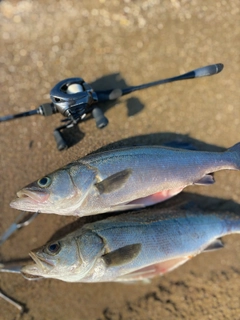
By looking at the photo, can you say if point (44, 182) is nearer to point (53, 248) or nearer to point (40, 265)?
point (53, 248)

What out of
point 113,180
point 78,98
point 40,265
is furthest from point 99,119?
point 40,265

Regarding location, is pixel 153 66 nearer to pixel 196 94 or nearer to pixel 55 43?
pixel 196 94

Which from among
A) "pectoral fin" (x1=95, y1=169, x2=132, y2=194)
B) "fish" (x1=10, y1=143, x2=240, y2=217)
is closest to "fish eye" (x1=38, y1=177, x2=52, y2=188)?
"fish" (x1=10, y1=143, x2=240, y2=217)

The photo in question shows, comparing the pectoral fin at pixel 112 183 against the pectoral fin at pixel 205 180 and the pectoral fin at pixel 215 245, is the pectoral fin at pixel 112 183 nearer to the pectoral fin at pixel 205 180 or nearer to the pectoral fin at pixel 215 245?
the pectoral fin at pixel 205 180

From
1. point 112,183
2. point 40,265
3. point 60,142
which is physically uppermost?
point 60,142

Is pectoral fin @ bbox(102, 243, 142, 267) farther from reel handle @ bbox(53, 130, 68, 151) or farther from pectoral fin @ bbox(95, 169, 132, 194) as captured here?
reel handle @ bbox(53, 130, 68, 151)

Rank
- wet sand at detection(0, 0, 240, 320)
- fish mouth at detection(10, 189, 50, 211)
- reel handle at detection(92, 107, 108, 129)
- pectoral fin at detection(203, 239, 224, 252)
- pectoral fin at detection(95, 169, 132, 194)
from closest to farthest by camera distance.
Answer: fish mouth at detection(10, 189, 50, 211) → pectoral fin at detection(95, 169, 132, 194) → reel handle at detection(92, 107, 108, 129) → pectoral fin at detection(203, 239, 224, 252) → wet sand at detection(0, 0, 240, 320)
